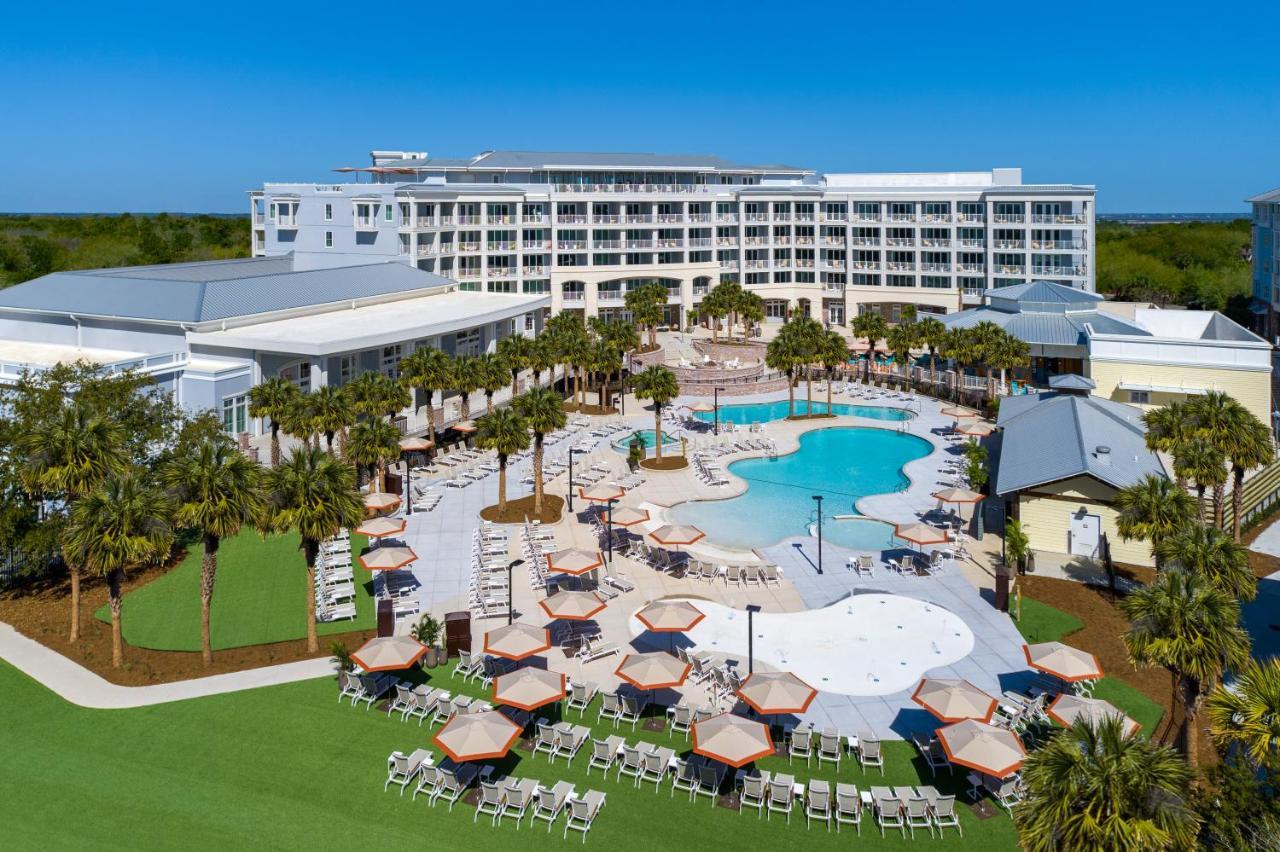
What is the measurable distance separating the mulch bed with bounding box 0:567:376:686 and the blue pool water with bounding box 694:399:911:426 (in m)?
34.9

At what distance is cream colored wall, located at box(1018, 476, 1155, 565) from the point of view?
105ft

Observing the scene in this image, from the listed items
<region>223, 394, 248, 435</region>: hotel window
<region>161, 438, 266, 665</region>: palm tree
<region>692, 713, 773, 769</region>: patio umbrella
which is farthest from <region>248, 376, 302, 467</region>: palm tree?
<region>692, 713, 773, 769</region>: patio umbrella

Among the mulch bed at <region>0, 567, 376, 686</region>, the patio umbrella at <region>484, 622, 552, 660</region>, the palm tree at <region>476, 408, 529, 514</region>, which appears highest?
the palm tree at <region>476, 408, 529, 514</region>

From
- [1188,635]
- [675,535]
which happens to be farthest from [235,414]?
[1188,635]

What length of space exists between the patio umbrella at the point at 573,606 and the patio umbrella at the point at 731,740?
6.53 m

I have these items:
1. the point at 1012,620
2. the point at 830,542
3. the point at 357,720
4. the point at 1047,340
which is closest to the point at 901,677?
the point at 1012,620

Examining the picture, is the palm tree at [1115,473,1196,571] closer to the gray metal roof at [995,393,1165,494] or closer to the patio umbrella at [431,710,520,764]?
the gray metal roof at [995,393,1165,494]

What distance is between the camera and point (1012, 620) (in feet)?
90.7

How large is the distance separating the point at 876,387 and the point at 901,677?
44526 millimetres

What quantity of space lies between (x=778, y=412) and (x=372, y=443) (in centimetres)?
3157

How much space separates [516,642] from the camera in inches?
914

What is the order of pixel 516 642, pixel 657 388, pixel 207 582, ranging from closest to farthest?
1. pixel 516 642
2. pixel 207 582
3. pixel 657 388

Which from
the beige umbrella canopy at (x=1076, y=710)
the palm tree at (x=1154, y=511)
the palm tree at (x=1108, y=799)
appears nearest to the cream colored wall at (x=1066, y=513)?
the palm tree at (x=1154, y=511)

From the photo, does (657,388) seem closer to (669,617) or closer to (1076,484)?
(1076,484)
